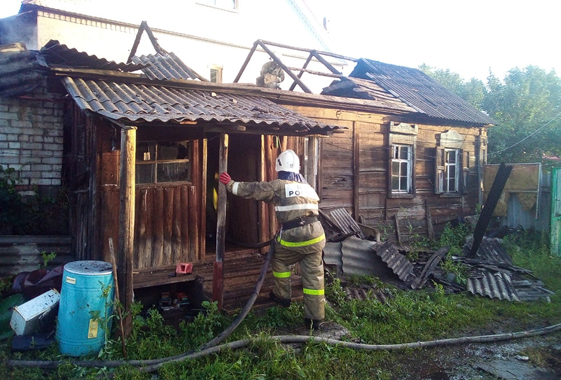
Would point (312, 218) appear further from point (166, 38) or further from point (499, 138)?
point (499, 138)

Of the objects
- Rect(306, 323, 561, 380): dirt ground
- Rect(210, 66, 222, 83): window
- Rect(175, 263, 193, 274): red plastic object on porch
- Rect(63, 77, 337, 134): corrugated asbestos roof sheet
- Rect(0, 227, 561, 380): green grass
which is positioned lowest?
Rect(306, 323, 561, 380): dirt ground

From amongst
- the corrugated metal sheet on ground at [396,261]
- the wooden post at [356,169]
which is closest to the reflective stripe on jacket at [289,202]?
the corrugated metal sheet on ground at [396,261]

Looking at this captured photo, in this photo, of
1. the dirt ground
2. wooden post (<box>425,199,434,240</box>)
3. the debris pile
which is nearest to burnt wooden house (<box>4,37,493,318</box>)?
the debris pile

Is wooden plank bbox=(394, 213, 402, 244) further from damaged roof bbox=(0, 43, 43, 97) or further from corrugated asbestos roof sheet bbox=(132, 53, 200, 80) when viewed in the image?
damaged roof bbox=(0, 43, 43, 97)

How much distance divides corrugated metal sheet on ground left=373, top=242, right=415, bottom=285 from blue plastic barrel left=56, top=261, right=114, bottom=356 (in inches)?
201

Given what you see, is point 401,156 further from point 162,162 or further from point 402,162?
point 162,162

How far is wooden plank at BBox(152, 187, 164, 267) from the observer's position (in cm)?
595

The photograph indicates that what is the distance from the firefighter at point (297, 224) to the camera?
17.1 feet

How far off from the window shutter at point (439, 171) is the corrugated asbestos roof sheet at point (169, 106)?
670cm

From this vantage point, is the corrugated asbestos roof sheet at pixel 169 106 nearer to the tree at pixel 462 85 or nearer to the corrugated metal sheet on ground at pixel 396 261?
the corrugated metal sheet on ground at pixel 396 261

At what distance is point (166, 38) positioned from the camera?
14.1 meters

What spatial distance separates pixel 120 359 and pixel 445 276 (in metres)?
6.09

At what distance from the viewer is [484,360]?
197 inches

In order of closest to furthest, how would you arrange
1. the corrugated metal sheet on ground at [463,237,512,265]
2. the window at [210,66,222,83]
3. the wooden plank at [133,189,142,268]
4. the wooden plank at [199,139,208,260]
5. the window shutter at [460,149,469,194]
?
the wooden plank at [133,189,142,268] → the wooden plank at [199,139,208,260] → the corrugated metal sheet on ground at [463,237,512,265] → the window shutter at [460,149,469,194] → the window at [210,66,222,83]
